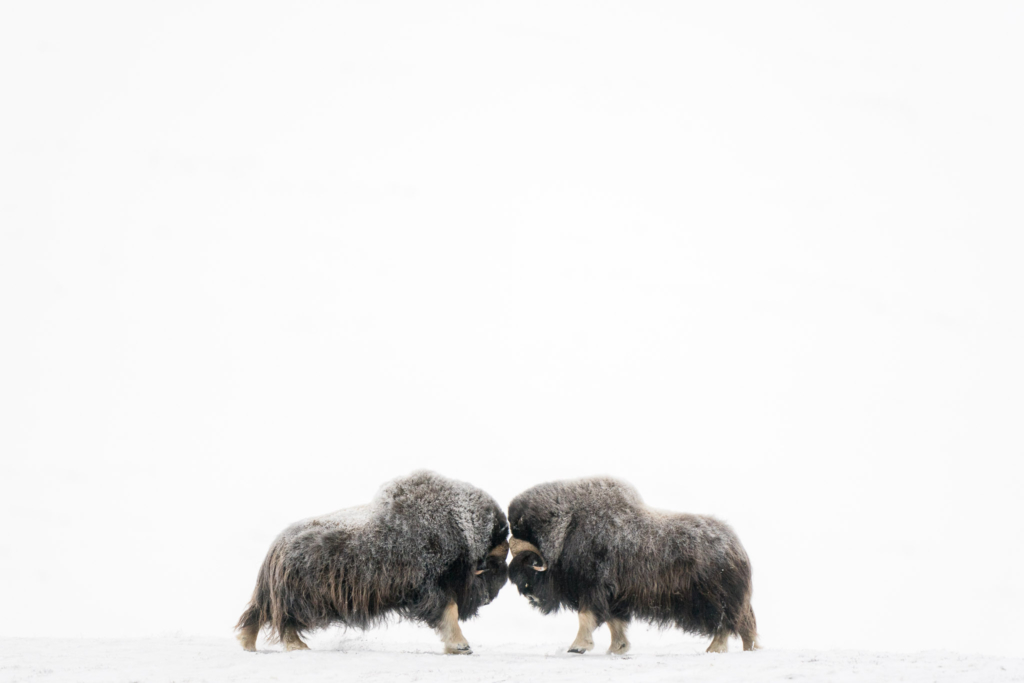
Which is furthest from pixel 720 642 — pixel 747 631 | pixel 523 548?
pixel 523 548

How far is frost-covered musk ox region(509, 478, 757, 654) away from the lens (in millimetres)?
7688

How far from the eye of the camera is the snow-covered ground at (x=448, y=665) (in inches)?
216

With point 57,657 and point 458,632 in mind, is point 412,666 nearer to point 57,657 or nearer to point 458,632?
point 458,632

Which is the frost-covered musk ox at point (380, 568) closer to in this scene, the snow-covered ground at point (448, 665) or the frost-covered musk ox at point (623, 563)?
the snow-covered ground at point (448, 665)

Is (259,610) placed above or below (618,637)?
above

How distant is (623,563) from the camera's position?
7887 millimetres

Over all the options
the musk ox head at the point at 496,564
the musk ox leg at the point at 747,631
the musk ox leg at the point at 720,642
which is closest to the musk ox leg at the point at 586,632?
the musk ox head at the point at 496,564

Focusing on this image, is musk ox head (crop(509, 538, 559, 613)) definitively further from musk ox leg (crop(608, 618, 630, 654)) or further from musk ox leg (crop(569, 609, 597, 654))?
musk ox leg (crop(608, 618, 630, 654))

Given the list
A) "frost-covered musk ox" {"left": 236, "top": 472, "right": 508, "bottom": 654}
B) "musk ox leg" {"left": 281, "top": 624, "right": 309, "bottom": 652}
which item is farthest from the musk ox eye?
"musk ox leg" {"left": 281, "top": 624, "right": 309, "bottom": 652}

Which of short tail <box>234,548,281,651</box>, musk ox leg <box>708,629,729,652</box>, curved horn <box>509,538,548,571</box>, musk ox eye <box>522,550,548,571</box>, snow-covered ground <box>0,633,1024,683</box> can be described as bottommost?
musk ox leg <box>708,629,729,652</box>

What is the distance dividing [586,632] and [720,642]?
1.08m

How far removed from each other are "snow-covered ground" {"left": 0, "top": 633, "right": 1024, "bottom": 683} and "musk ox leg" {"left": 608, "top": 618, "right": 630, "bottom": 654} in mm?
173

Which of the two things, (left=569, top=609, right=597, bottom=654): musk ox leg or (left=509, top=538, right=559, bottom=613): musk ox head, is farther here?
(left=509, top=538, right=559, bottom=613): musk ox head

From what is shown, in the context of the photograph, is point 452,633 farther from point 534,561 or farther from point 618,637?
point 618,637
